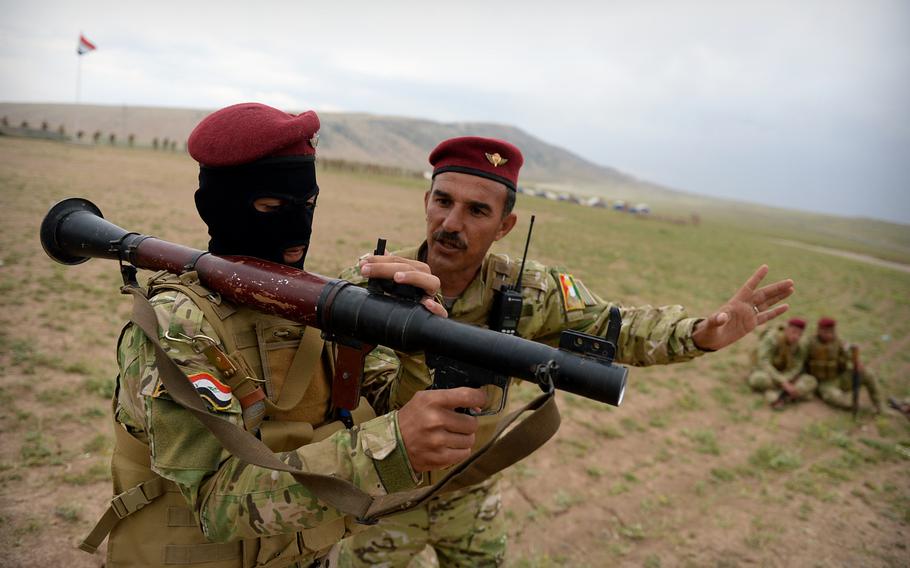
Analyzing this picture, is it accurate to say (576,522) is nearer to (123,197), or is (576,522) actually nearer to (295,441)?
(295,441)

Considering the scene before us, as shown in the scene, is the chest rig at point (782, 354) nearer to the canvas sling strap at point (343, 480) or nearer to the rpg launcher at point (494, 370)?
the rpg launcher at point (494, 370)

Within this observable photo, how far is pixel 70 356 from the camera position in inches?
248

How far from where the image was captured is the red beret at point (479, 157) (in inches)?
121

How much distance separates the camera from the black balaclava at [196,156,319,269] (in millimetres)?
1905

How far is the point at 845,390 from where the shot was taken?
8.65 meters

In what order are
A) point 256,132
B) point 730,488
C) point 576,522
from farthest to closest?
1. point 730,488
2. point 576,522
3. point 256,132

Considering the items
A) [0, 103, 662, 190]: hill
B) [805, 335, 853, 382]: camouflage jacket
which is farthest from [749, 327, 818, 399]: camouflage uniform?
[0, 103, 662, 190]: hill

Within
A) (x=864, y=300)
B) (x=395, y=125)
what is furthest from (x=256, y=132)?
(x=395, y=125)

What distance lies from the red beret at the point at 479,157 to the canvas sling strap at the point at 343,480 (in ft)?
5.87

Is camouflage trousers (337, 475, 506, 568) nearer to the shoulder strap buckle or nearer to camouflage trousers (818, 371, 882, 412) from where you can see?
the shoulder strap buckle

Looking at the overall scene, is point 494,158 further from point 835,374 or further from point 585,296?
point 835,374

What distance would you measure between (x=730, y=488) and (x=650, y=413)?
5.71ft

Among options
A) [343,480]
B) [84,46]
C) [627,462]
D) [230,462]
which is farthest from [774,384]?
[84,46]

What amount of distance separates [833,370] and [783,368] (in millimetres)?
693
